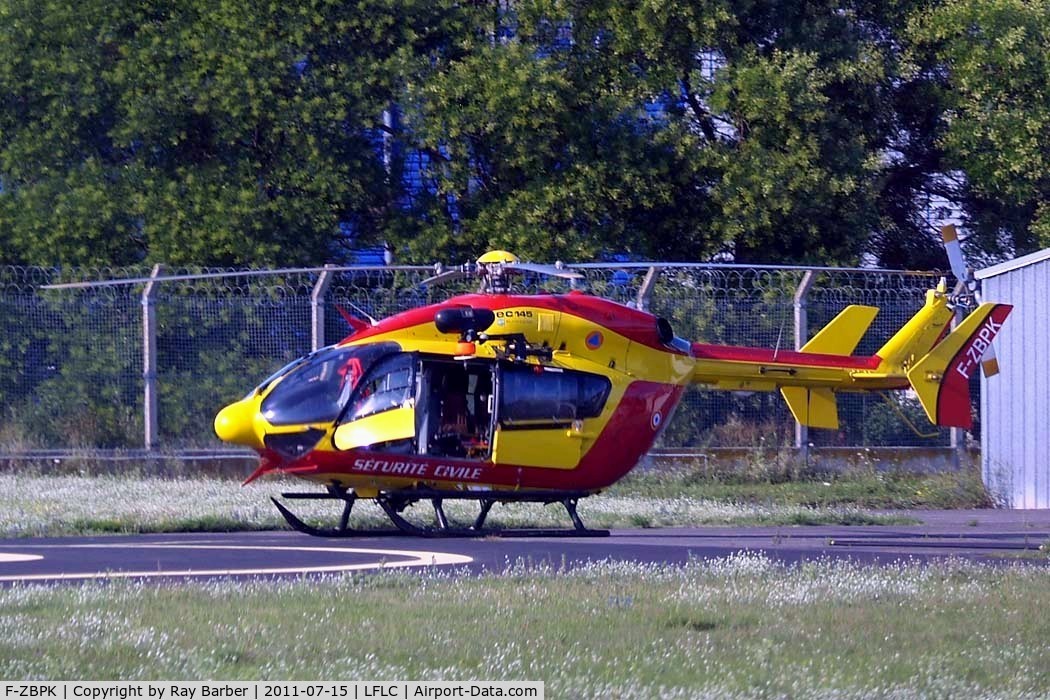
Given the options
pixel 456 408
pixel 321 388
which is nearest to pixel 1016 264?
pixel 456 408

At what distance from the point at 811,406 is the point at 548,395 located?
125 inches

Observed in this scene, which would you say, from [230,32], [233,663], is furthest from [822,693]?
[230,32]

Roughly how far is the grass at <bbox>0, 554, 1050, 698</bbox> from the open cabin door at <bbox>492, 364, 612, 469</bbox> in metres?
3.07

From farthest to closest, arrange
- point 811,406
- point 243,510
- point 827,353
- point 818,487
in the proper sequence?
1. point 818,487
2. point 243,510
3. point 827,353
4. point 811,406

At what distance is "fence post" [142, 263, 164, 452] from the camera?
741 inches

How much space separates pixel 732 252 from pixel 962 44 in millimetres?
5047

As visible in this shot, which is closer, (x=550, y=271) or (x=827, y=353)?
(x=550, y=271)

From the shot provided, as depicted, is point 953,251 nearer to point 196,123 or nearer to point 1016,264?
point 1016,264

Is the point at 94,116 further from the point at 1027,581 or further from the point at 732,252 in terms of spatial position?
the point at 1027,581

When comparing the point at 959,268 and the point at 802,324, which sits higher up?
the point at 959,268

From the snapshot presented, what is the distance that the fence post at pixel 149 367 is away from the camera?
18.8 metres

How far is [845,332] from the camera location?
48.1 feet

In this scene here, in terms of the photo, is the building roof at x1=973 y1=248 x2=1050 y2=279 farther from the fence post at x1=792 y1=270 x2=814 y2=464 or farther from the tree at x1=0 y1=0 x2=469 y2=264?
the tree at x1=0 y1=0 x2=469 y2=264

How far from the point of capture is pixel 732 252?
22906 mm
